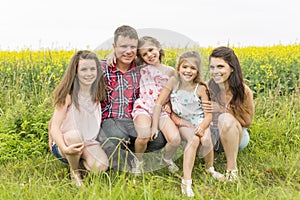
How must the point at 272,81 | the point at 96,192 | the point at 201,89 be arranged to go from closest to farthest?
the point at 96,192 → the point at 201,89 → the point at 272,81

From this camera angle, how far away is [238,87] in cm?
366

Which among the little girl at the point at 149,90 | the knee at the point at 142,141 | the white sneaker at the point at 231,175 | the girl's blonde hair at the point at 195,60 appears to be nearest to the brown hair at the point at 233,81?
the girl's blonde hair at the point at 195,60

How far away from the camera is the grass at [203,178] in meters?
3.11

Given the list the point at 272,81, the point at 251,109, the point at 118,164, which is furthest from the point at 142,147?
the point at 272,81

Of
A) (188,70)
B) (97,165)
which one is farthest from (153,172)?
(188,70)

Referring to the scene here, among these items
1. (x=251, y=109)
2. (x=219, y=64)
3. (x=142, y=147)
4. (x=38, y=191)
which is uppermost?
(x=219, y=64)

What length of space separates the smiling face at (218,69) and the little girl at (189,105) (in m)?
0.21

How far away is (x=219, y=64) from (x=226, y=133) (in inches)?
22.0

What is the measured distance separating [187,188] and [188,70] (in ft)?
2.90

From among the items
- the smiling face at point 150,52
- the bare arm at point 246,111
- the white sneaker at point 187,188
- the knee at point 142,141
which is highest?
the smiling face at point 150,52

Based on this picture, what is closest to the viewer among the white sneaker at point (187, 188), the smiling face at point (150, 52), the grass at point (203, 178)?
the grass at point (203, 178)

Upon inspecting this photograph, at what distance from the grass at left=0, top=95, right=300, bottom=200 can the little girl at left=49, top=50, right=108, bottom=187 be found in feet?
0.60

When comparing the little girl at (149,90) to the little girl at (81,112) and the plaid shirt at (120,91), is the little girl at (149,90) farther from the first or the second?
the little girl at (81,112)

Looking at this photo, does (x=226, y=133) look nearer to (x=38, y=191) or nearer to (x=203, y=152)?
(x=203, y=152)
